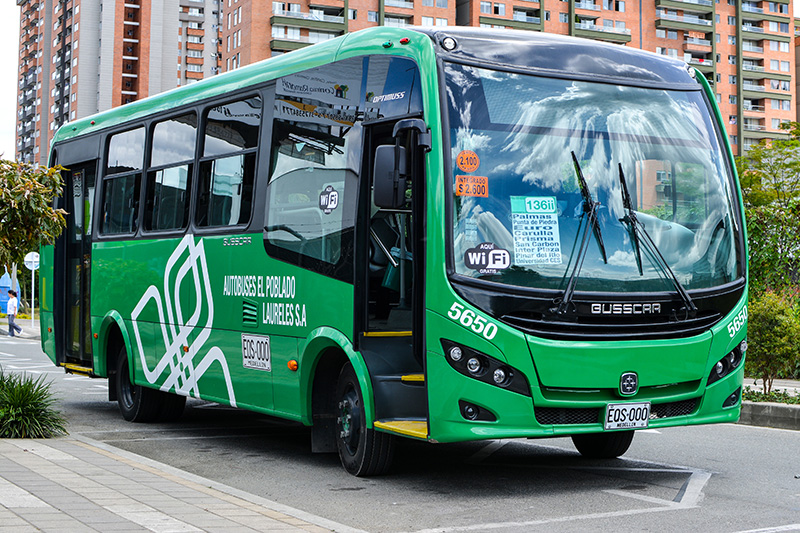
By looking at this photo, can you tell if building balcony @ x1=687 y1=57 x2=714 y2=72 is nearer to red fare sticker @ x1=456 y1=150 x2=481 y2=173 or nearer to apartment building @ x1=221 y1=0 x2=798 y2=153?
apartment building @ x1=221 y1=0 x2=798 y2=153

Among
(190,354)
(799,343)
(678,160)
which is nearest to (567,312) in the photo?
(678,160)

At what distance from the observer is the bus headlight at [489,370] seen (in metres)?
7.80

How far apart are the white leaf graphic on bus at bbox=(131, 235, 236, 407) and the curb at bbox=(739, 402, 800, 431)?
6277 mm

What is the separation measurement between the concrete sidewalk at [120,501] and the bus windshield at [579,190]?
2.25m

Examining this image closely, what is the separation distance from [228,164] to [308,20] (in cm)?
7950

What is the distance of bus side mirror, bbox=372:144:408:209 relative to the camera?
7.88m

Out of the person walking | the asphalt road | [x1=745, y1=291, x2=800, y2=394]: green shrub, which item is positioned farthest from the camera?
the person walking

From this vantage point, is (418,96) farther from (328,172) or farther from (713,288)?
(713,288)

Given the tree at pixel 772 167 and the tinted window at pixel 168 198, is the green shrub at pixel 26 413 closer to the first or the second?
the tinted window at pixel 168 198

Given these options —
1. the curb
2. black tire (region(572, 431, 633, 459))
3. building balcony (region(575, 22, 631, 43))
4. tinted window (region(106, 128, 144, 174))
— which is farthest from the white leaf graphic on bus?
building balcony (region(575, 22, 631, 43))

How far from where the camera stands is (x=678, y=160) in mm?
8695

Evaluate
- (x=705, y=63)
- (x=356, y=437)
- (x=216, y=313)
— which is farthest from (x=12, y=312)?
(x=705, y=63)

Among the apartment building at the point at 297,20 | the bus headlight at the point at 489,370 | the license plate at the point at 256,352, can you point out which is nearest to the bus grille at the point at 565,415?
the bus headlight at the point at 489,370

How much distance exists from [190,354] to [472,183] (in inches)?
193
